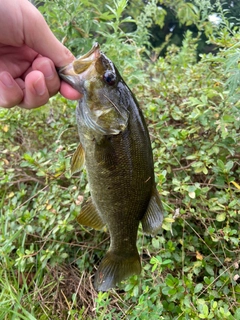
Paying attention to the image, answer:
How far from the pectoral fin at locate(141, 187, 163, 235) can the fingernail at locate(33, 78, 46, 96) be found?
65 centimetres

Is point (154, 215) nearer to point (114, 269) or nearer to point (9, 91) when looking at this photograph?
point (114, 269)

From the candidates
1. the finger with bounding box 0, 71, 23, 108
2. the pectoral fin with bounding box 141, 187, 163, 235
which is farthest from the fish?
the finger with bounding box 0, 71, 23, 108

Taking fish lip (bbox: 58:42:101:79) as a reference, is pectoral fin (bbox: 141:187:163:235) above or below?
below

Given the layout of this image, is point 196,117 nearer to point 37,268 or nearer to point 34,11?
point 34,11

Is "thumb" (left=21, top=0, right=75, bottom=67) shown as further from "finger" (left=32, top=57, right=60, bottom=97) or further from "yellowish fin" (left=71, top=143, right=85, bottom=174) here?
"yellowish fin" (left=71, top=143, right=85, bottom=174)

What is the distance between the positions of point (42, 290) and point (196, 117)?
148 cm

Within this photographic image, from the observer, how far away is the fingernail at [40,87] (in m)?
1.30

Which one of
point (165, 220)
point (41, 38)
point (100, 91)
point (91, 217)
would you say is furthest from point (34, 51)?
point (165, 220)

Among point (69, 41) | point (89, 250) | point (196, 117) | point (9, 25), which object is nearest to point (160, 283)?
point (89, 250)

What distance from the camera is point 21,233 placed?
2.12 meters

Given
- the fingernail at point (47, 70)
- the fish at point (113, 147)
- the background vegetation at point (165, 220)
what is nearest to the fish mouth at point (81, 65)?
the fish at point (113, 147)

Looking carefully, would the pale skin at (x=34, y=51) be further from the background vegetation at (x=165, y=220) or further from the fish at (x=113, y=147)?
the background vegetation at (x=165, y=220)

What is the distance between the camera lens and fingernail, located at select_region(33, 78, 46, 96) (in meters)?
1.30

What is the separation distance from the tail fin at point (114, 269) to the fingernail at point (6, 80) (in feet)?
3.01
